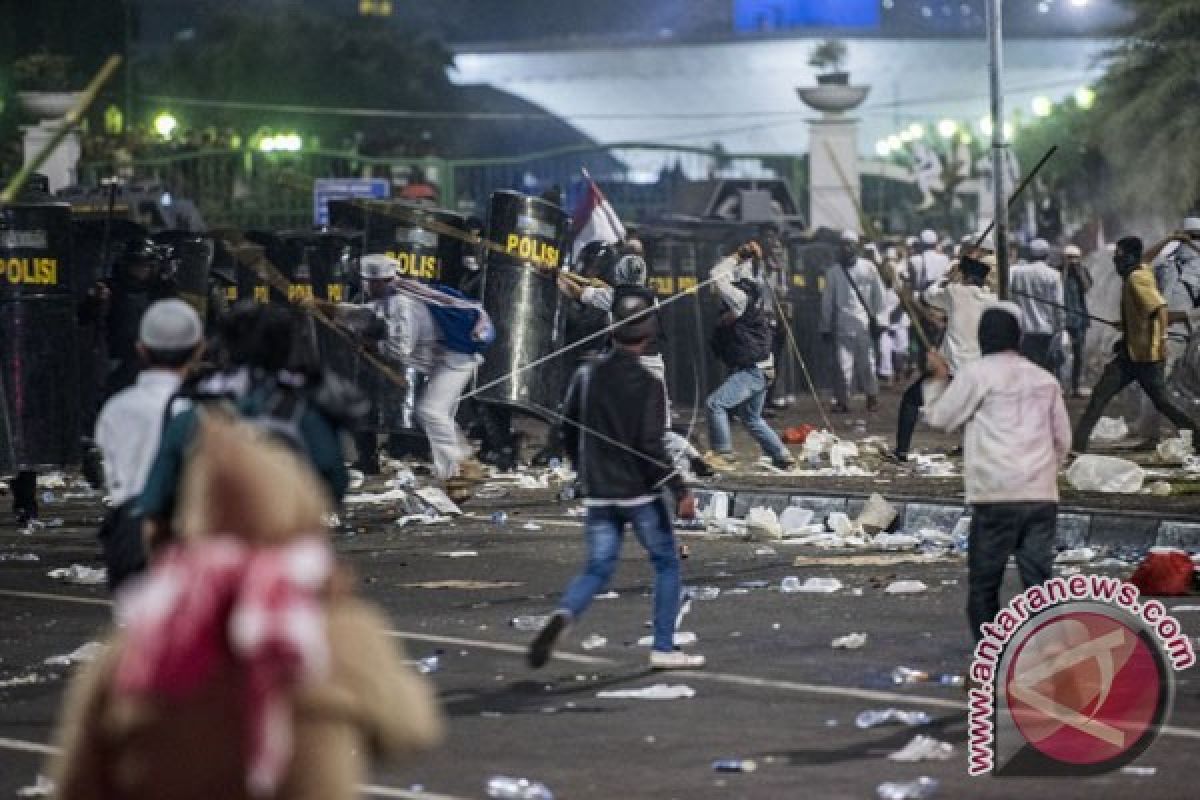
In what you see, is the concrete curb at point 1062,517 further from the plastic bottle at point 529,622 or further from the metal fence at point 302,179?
the metal fence at point 302,179

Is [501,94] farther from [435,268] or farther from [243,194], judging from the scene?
[435,268]

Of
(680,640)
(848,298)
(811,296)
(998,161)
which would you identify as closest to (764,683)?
(680,640)

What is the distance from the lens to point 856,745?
9.45 metres

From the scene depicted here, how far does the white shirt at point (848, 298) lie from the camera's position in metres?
28.8

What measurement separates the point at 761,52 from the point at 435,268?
90.9m

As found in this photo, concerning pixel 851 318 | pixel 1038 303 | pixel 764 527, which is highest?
pixel 1038 303

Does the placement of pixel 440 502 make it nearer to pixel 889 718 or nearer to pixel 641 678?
pixel 641 678

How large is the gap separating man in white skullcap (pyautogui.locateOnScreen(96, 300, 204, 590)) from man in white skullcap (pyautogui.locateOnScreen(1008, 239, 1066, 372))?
18204mm

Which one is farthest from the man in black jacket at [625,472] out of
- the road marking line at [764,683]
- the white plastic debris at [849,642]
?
the white plastic debris at [849,642]

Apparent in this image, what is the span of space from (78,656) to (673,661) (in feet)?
8.54

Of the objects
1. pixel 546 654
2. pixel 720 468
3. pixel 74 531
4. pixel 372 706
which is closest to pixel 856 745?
pixel 546 654

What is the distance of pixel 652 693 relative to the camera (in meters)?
10.6

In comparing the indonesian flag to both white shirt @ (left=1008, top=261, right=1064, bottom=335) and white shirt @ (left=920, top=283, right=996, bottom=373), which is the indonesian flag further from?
white shirt @ (left=1008, top=261, right=1064, bottom=335)

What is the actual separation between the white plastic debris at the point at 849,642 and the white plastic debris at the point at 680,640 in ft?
2.02
